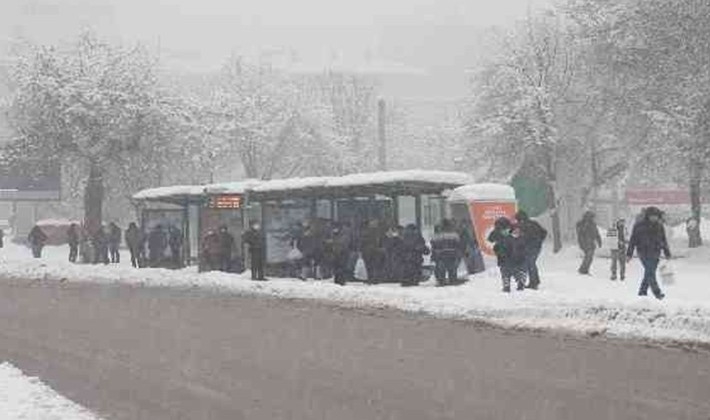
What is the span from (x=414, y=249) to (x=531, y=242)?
2849mm

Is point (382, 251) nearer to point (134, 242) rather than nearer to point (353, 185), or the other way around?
point (353, 185)

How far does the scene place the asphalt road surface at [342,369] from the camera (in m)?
8.55

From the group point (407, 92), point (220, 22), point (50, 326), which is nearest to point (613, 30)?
point (50, 326)

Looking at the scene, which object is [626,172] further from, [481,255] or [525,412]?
[525,412]

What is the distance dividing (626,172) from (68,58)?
24.4 m

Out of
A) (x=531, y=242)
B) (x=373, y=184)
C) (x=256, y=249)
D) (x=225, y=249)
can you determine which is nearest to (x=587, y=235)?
(x=531, y=242)

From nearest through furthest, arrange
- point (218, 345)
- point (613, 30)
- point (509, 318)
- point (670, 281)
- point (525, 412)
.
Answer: point (525, 412) → point (218, 345) → point (509, 318) → point (670, 281) → point (613, 30)

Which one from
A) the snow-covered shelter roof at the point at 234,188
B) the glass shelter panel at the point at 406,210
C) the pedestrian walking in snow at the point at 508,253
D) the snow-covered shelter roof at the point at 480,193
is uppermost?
the snow-covered shelter roof at the point at 234,188

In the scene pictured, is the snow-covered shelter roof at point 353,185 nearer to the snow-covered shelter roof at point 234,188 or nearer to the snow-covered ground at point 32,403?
the snow-covered shelter roof at point 234,188

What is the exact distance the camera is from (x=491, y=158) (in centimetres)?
4534

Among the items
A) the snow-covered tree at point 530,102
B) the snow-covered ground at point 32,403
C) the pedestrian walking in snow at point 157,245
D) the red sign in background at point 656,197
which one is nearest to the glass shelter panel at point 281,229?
the pedestrian walking in snow at point 157,245

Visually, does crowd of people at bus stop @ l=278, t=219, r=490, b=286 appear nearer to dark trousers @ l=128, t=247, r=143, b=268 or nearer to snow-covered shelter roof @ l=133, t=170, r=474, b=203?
snow-covered shelter roof @ l=133, t=170, r=474, b=203

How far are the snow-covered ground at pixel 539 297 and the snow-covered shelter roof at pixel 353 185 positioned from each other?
6.89 feet

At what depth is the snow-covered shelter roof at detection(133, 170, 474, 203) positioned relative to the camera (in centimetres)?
2162
